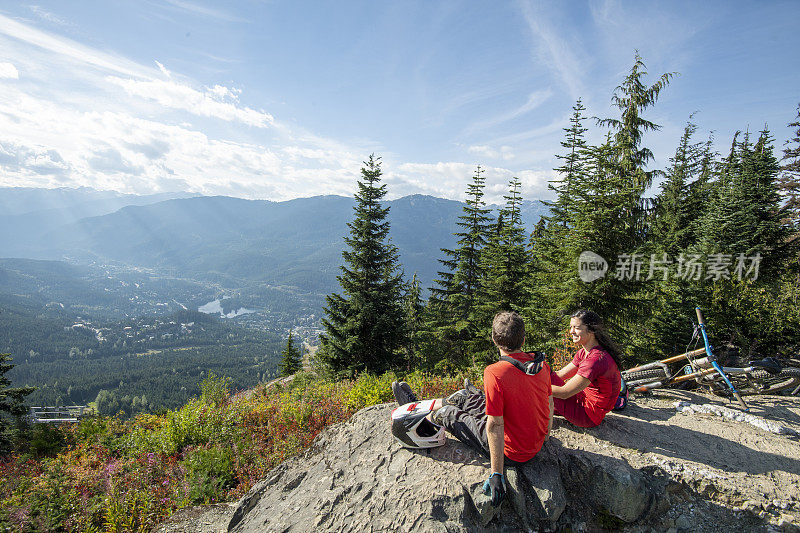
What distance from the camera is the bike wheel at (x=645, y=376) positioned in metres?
6.34

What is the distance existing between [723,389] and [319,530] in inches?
290

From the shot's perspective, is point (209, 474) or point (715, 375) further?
point (715, 375)

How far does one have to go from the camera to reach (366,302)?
659 inches

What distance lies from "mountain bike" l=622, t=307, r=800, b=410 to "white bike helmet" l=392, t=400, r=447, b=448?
4331mm

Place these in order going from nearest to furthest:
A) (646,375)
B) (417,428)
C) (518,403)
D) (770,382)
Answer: (518,403) → (417,428) → (646,375) → (770,382)

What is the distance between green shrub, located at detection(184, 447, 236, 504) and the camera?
5.33m

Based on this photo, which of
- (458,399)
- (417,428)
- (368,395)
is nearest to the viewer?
(417,428)

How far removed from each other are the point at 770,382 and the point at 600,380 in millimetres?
5327

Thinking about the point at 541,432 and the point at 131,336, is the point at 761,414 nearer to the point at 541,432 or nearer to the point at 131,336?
the point at 541,432

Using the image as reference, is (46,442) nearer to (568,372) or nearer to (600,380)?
(568,372)

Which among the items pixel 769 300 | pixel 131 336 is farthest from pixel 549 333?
pixel 131 336

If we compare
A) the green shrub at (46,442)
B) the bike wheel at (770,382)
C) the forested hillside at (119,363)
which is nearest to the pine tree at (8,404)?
the green shrub at (46,442)

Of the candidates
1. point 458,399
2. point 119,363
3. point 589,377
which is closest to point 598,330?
point 589,377

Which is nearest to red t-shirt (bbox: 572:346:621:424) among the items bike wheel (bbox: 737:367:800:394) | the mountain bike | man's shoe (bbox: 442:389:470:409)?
man's shoe (bbox: 442:389:470:409)
